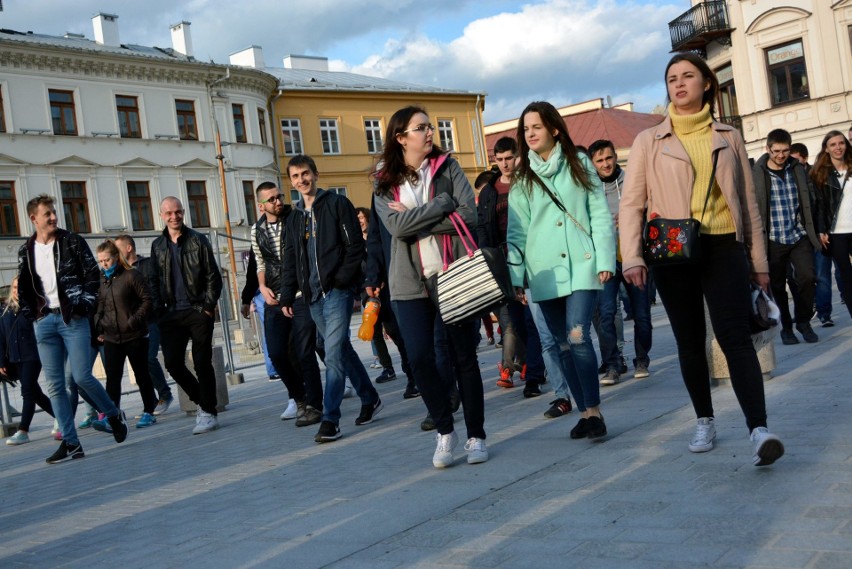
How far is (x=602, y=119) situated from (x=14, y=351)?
6017cm

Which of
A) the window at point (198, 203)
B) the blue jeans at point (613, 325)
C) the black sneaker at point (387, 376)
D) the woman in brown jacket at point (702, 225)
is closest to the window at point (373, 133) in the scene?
the window at point (198, 203)

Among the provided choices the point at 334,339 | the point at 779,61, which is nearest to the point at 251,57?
the point at 779,61

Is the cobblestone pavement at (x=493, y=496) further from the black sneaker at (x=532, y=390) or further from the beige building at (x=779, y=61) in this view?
the beige building at (x=779, y=61)

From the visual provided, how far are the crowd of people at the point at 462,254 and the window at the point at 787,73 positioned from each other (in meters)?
25.9

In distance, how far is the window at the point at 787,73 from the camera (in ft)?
116

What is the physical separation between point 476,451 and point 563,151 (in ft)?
6.41

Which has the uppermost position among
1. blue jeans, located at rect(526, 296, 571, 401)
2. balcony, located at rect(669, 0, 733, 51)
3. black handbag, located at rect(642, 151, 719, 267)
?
balcony, located at rect(669, 0, 733, 51)

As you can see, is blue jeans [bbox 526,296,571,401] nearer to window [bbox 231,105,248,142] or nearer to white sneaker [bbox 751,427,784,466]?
white sneaker [bbox 751,427,784,466]

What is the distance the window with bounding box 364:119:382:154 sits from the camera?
5653cm

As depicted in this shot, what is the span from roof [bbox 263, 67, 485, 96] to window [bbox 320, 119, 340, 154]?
1.84m

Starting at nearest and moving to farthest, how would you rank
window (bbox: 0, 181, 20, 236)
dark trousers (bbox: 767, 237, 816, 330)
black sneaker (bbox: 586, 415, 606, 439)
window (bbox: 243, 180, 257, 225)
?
black sneaker (bbox: 586, 415, 606, 439) < dark trousers (bbox: 767, 237, 816, 330) < window (bbox: 0, 181, 20, 236) < window (bbox: 243, 180, 257, 225)

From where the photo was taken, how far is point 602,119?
67.6m

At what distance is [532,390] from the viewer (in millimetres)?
8641

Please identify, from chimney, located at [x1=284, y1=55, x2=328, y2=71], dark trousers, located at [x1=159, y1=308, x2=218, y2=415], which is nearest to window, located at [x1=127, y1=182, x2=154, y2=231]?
chimney, located at [x1=284, y1=55, x2=328, y2=71]
